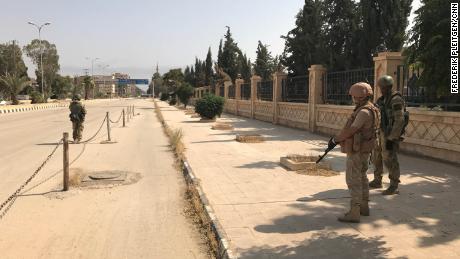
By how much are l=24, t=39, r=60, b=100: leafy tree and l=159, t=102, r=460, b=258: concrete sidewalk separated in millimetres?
81504

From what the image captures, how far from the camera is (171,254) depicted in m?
4.82

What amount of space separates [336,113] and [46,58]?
81.7 meters

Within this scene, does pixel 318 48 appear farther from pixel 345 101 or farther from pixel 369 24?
pixel 345 101

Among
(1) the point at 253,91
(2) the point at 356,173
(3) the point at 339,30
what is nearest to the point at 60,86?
(1) the point at 253,91

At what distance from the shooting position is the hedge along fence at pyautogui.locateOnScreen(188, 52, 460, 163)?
32.0ft

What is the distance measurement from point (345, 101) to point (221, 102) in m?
11.6

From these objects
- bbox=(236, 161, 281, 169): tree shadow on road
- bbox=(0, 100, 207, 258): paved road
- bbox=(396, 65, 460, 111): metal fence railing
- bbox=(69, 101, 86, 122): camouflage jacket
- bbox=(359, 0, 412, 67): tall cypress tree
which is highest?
bbox=(359, 0, 412, 67): tall cypress tree

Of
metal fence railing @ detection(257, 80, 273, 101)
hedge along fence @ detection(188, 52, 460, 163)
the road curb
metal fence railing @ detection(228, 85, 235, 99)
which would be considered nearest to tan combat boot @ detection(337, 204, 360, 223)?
the road curb

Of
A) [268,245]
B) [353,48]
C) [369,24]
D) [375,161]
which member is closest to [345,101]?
[369,24]

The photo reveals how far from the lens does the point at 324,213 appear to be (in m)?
5.95

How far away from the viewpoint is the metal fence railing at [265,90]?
80.5ft

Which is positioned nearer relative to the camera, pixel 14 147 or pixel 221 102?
pixel 14 147

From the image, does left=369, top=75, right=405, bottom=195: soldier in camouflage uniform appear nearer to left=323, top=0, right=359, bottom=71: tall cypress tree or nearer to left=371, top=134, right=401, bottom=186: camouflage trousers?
left=371, top=134, right=401, bottom=186: camouflage trousers

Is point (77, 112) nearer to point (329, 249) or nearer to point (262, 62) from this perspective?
point (329, 249)
